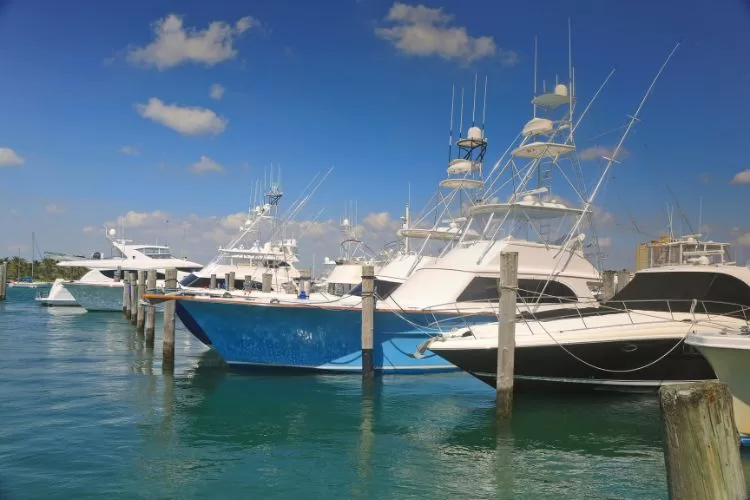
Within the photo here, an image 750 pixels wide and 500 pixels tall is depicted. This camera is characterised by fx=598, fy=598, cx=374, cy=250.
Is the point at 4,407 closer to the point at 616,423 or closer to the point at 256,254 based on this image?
the point at 616,423

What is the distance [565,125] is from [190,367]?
38.9 feet

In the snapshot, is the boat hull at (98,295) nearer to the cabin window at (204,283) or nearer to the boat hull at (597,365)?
the cabin window at (204,283)

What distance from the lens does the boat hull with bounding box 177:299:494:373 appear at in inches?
537

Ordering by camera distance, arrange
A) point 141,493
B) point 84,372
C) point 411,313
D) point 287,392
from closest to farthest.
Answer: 1. point 141,493
2. point 287,392
3. point 411,313
4. point 84,372

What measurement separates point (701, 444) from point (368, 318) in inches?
375

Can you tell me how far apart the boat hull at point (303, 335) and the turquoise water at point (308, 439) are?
17.6 inches

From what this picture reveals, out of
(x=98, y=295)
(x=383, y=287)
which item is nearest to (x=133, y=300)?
(x=98, y=295)

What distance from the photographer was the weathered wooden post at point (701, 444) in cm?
357

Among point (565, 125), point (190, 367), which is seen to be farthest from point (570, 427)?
point (190, 367)

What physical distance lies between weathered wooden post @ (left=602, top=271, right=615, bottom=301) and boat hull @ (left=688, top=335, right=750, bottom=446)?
23.5 ft

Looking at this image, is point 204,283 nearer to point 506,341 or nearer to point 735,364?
point 506,341

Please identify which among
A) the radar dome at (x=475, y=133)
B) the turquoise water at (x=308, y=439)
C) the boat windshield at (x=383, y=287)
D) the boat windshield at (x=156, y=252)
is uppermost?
the radar dome at (x=475, y=133)

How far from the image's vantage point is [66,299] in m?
42.0

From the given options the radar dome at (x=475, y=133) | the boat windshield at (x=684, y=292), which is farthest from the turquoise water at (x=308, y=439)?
the radar dome at (x=475, y=133)
